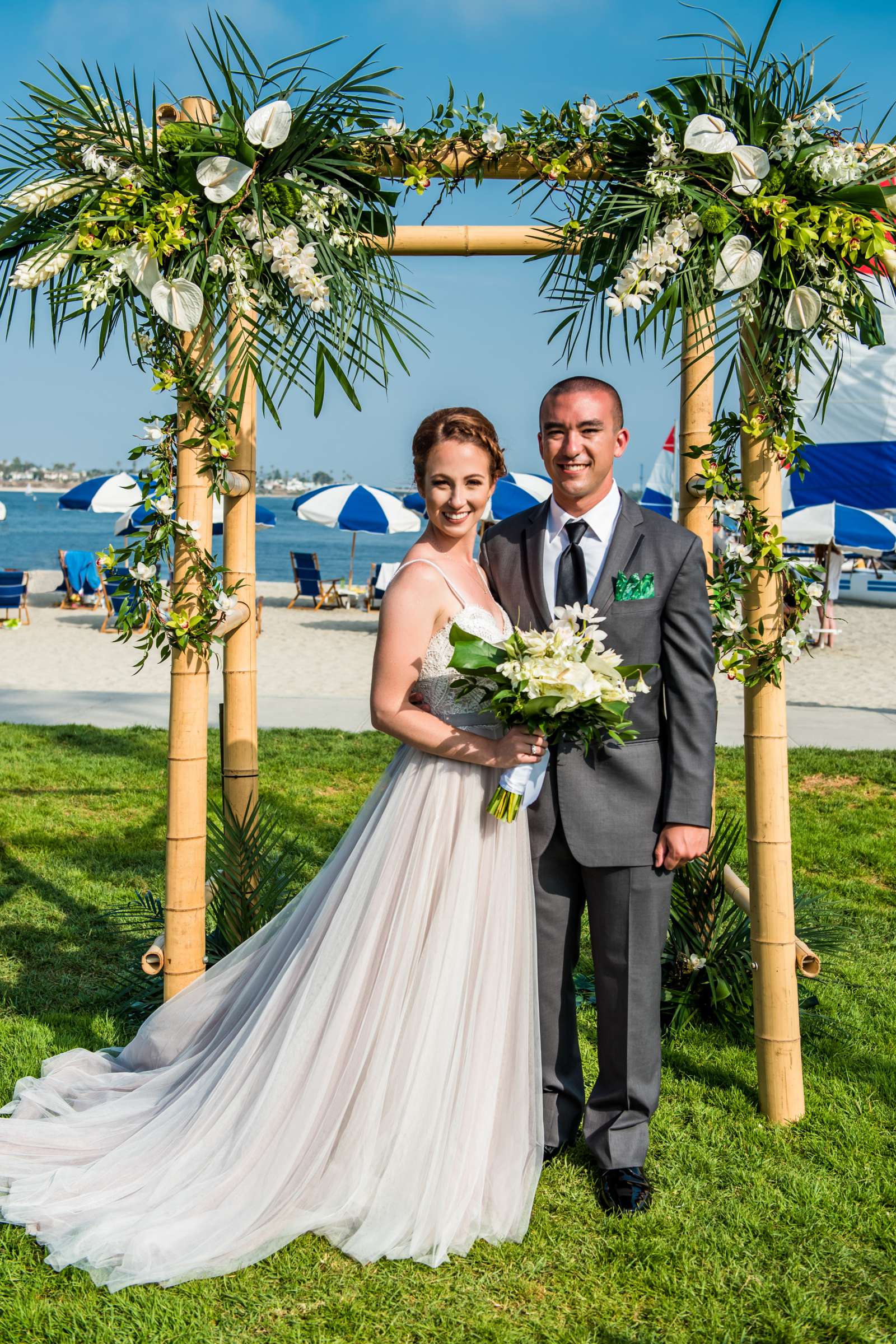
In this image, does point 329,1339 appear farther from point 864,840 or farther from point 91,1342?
point 864,840

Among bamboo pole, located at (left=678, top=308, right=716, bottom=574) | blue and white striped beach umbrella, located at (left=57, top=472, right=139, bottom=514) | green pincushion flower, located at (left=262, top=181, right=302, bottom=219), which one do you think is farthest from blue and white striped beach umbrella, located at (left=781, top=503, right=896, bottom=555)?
green pincushion flower, located at (left=262, top=181, right=302, bottom=219)

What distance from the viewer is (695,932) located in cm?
446

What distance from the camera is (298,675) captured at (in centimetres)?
1406

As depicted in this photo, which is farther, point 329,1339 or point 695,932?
point 695,932

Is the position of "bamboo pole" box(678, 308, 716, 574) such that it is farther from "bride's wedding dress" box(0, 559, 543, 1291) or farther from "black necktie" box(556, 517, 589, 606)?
"bride's wedding dress" box(0, 559, 543, 1291)

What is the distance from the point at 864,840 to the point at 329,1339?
16.7 feet

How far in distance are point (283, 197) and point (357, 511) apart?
17387 mm

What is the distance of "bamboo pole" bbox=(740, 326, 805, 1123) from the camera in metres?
3.62

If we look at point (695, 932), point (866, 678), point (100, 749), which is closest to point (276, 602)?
point (866, 678)

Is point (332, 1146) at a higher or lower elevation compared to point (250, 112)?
lower

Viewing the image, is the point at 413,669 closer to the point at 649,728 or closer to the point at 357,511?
the point at 649,728

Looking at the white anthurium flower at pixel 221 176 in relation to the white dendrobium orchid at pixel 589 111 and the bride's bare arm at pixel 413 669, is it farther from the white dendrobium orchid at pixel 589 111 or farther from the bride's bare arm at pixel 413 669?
the bride's bare arm at pixel 413 669

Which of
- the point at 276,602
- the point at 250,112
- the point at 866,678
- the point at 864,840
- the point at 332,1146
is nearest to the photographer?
the point at 332,1146

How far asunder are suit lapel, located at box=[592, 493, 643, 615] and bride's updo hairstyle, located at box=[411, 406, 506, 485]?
1.35 ft
